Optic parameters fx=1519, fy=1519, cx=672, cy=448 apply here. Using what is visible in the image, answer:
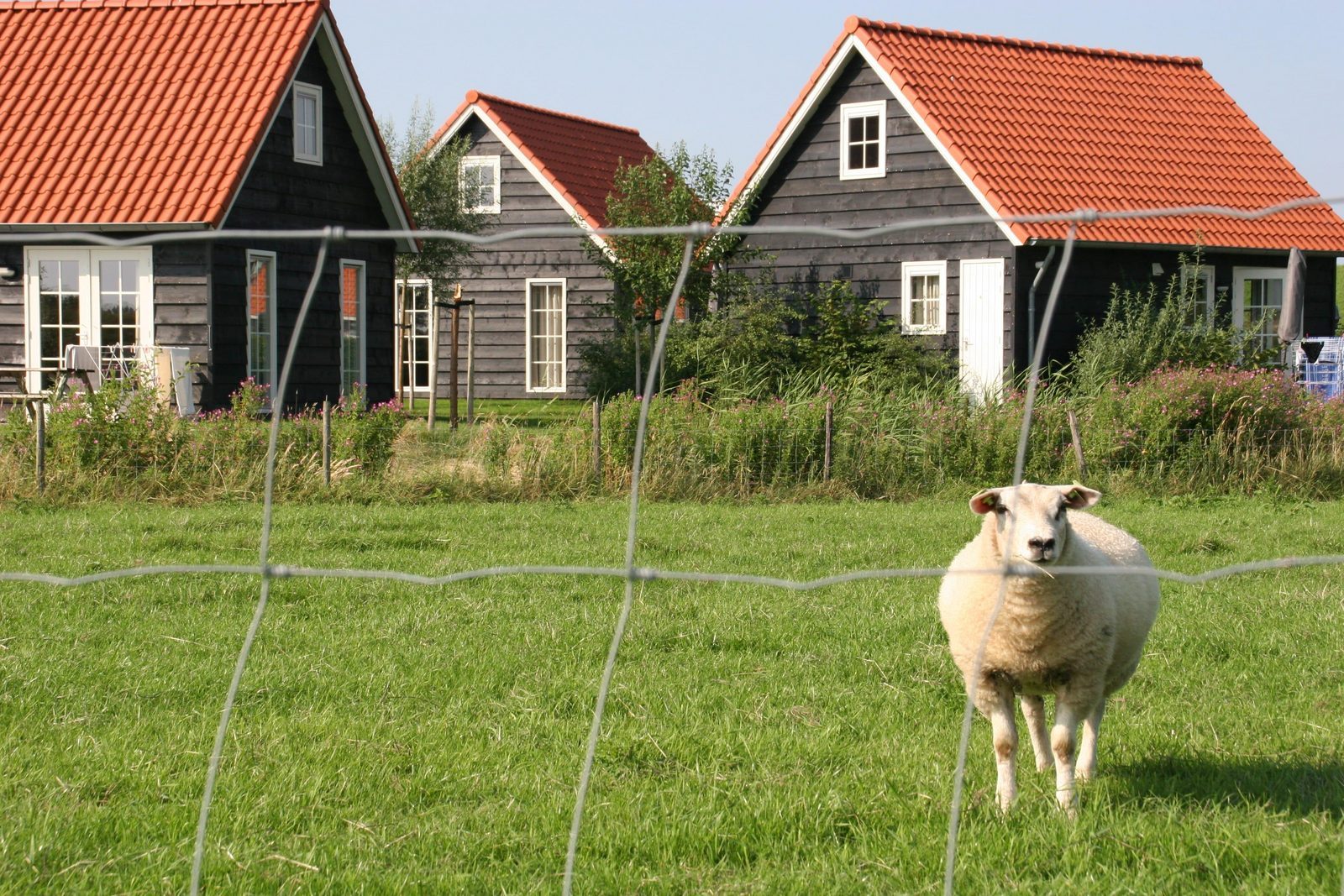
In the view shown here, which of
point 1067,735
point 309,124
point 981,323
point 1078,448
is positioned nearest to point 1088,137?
point 981,323

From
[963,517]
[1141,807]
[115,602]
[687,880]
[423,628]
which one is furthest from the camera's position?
[963,517]

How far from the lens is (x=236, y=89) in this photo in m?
20.2

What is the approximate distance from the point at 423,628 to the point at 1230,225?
19268 mm

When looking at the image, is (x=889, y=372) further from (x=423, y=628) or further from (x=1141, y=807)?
(x=1141, y=807)

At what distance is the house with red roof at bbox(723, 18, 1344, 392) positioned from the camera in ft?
72.9

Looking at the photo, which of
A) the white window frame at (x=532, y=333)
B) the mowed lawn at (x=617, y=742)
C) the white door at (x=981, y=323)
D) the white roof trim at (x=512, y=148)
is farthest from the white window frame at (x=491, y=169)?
the mowed lawn at (x=617, y=742)

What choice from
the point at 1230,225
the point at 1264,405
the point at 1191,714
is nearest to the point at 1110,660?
the point at 1191,714

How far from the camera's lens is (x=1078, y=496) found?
4.91 meters

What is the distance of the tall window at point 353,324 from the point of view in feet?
73.7

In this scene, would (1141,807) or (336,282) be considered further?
(336,282)

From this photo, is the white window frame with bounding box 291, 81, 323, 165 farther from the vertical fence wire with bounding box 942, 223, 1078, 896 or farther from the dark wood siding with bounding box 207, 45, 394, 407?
the vertical fence wire with bounding box 942, 223, 1078, 896

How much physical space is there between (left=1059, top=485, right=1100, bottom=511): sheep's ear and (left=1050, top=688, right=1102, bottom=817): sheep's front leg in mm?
625

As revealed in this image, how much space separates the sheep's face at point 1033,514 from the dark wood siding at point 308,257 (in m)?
15.7

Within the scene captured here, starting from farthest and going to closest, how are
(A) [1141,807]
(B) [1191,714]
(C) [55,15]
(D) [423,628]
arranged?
1. (C) [55,15]
2. (D) [423,628]
3. (B) [1191,714]
4. (A) [1141,807]
